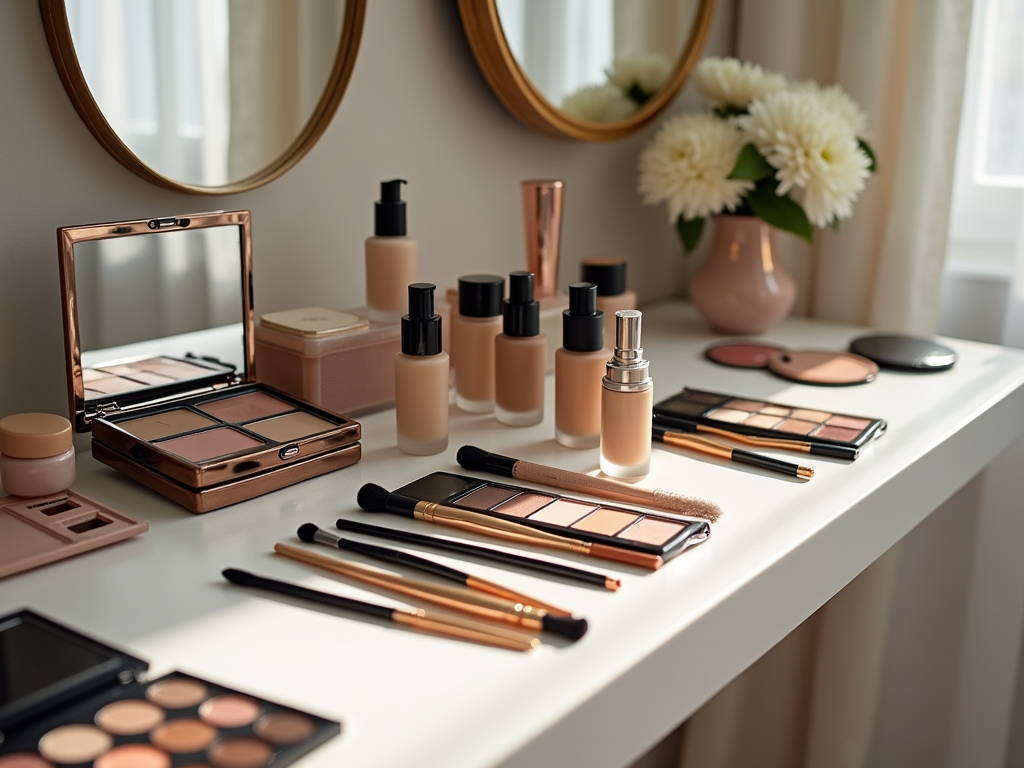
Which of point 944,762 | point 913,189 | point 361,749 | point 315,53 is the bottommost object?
point 944,762

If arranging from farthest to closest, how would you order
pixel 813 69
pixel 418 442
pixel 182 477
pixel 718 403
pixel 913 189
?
pixel 813 69 → pixel 913 189 → pixel 718 403 → pixel 418 442 → pixel 182 477

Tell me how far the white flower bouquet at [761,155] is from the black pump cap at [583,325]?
1.44 ft

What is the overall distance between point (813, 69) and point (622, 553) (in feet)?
3.46

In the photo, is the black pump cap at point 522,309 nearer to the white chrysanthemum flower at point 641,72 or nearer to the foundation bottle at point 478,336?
the foundation bottle at point 478,336

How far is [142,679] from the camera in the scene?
588mm

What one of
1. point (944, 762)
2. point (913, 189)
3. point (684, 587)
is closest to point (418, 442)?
point (684, 587)

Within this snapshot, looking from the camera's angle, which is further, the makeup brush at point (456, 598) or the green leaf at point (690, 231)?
the green leaf at point (690, 231)

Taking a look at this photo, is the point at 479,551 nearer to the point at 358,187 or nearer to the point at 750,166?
the point at 358,187

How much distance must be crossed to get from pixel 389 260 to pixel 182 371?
23 cm

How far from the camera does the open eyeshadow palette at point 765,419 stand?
990 millimetres

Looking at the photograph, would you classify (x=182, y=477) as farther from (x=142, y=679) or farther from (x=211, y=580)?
(x=142, y=679)

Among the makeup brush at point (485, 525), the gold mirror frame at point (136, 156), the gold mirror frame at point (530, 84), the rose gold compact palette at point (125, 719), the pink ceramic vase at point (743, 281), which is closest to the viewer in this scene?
the rose gold compact palette at point (125, 719)

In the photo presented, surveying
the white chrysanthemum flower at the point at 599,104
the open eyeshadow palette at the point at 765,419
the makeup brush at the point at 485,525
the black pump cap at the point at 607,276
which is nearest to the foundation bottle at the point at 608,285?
the black pump cap at the point at 607,276

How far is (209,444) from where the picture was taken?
853 mm
